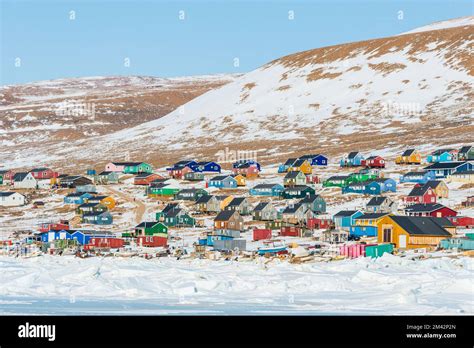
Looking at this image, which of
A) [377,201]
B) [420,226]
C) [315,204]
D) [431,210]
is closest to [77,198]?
[315,204]

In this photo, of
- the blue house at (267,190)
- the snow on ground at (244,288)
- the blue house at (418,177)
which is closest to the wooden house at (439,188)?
the blue house at (418,177)

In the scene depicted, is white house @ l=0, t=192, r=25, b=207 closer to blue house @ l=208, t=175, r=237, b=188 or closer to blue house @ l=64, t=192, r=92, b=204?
blue house @ l=64, t=192, r=92, b=204

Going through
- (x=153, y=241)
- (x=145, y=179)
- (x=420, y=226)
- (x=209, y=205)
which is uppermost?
(x=145, y=179)

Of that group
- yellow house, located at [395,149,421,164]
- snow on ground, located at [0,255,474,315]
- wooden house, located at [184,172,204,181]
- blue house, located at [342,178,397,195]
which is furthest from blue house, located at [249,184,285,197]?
snow on ground, located at [0,255,474,315]

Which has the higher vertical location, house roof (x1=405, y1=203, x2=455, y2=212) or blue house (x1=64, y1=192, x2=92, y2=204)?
blue house (x1=64, y1=192, x2=92, y2=204)

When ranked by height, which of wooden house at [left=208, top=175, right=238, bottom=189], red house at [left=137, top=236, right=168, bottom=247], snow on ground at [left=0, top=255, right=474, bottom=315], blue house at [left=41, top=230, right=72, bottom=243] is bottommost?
red house at [left=137, top=236, right=168, bottom=247]

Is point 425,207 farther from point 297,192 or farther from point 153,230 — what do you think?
point 153,230
